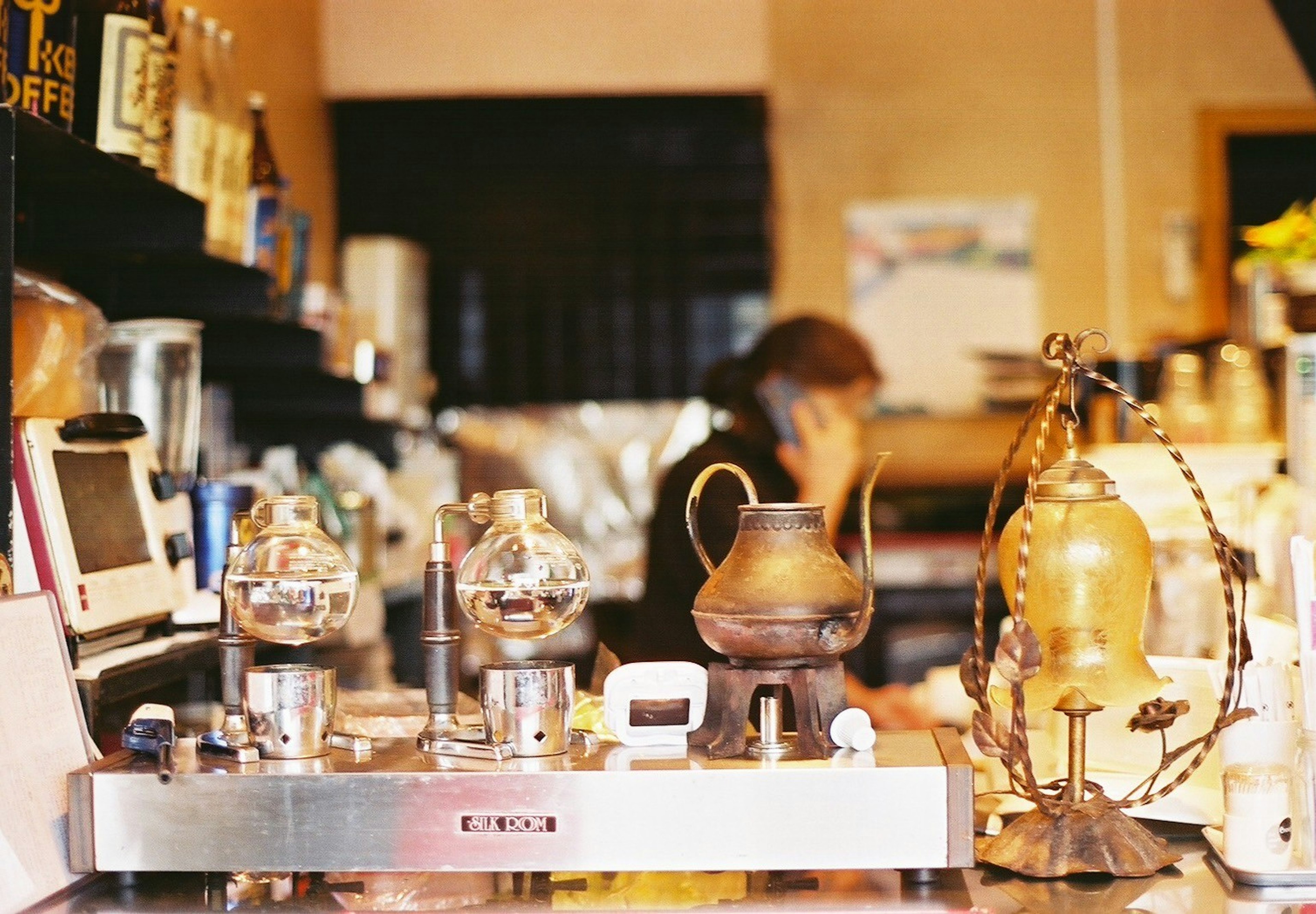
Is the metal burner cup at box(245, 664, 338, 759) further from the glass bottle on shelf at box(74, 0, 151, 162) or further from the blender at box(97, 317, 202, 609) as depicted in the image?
the glass bottle on shelf at box(74, 0, 151, 162)

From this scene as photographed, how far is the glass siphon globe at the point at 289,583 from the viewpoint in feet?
4.81

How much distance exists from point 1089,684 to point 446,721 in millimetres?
656

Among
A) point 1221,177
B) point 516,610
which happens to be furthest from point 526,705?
point 1221,177

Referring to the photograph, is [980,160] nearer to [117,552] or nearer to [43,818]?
[117,552]

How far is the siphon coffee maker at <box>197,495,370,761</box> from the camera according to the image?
57.9 inches

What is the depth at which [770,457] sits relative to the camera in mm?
3004

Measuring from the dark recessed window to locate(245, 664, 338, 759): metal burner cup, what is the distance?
392 centimetres

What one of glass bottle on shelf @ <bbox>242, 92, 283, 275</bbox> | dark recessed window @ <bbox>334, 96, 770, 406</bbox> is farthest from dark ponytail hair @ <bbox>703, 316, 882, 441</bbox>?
dark recessed window @ <bbox>334, 96, 770, 406</bbox>

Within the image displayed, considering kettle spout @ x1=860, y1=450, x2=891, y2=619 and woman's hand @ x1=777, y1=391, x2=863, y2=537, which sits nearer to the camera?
kettle spout @ x1=860, y1=450, x2=891, y2=619

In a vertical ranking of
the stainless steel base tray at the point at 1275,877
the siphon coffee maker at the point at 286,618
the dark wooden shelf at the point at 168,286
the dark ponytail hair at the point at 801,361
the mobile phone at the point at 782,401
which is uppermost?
the dark wooden shelf at the point at 168,286

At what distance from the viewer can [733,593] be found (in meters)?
1.44

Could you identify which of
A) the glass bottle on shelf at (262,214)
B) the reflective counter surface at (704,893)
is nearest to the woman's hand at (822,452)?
the glass bottle on shelf at (262,214)

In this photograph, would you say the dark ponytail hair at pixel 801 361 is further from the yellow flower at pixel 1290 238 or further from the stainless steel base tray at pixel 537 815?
the stainless steel base tray at pixel 537 815

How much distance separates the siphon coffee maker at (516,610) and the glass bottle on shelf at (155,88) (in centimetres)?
79
